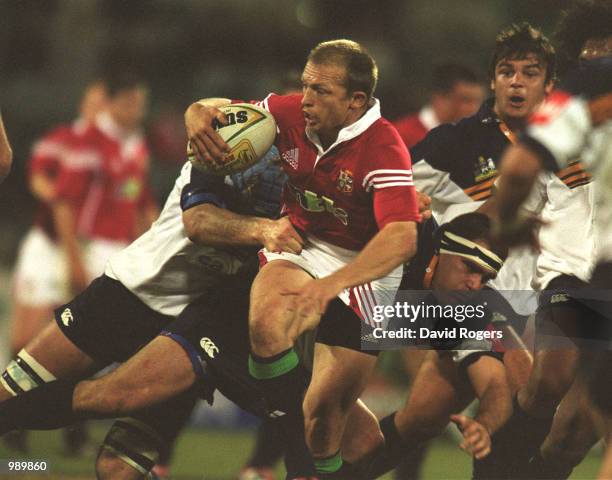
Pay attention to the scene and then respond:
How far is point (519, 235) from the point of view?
3.32m

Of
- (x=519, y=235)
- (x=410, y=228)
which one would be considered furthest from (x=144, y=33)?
(x=519, y=235)

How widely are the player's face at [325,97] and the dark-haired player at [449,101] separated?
115 inches

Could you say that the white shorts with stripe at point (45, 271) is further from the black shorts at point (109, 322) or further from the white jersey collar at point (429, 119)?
the black shorts at point (109, 322)

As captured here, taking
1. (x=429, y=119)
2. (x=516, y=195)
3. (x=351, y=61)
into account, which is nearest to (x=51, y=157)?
(x=429, y=119)

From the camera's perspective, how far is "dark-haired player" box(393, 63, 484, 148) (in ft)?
23.8

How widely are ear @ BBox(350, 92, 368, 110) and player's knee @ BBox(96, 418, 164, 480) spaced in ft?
4.90

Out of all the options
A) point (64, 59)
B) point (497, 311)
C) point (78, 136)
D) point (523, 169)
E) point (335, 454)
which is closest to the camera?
point (523, 169)

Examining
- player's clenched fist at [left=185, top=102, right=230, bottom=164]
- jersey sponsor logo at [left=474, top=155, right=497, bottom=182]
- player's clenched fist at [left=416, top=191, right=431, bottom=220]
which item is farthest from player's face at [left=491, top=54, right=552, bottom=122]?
player's clenched fist at [left=185, top=102, right=230, bottom=164]

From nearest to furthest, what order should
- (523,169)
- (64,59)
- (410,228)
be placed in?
1. (523,169)
2. (410,228)
3. (64,59)

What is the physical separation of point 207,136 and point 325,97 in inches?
18.0

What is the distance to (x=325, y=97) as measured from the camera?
4270mm

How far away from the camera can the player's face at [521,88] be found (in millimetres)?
5051

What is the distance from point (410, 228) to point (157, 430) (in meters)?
1.35

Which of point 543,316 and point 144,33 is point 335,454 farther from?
point 144,33
